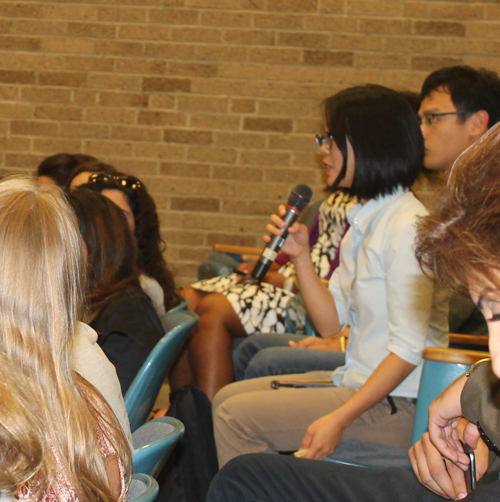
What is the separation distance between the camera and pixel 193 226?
4.39 meters

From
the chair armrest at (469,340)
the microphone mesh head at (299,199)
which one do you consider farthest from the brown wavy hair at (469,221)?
the microphone mesh head at (299,199)

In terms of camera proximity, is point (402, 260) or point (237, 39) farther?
point (237, 39)

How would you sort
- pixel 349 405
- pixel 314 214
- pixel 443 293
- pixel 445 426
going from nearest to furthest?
pixel 445 426 < pixel 349 405 < pixel 443 293 < pixel 314 214

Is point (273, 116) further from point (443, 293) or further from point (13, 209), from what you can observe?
point (13, 209)

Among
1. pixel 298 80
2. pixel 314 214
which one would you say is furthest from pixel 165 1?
pixel 314 214

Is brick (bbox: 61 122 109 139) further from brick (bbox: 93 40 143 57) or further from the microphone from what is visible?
the microphone

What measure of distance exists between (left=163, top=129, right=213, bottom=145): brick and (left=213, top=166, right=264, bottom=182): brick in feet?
0.66

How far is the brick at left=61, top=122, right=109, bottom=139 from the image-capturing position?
4383 millimetres

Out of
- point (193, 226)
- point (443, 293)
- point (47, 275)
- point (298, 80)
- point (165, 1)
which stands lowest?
point (193, 226)

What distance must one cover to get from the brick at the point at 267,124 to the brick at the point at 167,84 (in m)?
0.47

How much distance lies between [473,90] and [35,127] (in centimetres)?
317

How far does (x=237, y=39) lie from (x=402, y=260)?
120 inches

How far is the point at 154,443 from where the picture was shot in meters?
1.00

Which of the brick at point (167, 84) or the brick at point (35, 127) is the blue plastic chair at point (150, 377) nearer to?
the brick at point (167, 84)
